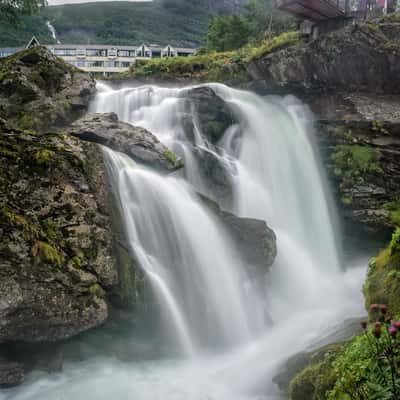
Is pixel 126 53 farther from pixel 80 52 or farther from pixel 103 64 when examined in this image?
pixel 80 52

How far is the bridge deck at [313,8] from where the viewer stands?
42.0 ft

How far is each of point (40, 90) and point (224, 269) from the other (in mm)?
9053

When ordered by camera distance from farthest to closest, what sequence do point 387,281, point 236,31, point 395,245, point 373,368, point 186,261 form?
point 236,31
point 186,261
point 395,245
point 387,281
point 373,368

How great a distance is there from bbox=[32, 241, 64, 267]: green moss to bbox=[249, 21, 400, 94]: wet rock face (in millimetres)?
12617

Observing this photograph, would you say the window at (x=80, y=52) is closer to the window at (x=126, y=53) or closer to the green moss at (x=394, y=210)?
the window at (x=126, y=53)

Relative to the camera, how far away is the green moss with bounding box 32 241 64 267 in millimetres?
6043

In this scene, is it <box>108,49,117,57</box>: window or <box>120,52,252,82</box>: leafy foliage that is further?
<box>108,49,117,57</box>: window

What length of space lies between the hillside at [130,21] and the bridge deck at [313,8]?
9011 cm

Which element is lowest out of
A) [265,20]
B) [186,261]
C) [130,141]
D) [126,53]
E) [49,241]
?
[186,261]

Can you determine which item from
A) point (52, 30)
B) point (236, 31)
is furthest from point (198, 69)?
point (52, 30)

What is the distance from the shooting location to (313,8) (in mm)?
13609

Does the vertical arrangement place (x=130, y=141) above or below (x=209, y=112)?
below

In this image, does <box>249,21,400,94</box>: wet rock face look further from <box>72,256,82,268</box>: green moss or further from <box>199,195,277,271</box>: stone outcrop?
<box>72,256,82,268</box>: green moss

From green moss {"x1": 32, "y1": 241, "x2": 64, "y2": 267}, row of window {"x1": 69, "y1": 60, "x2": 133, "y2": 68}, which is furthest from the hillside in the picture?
green moss {"x1": 32, "y1": 241, "x2": 64, "y2": 267}
